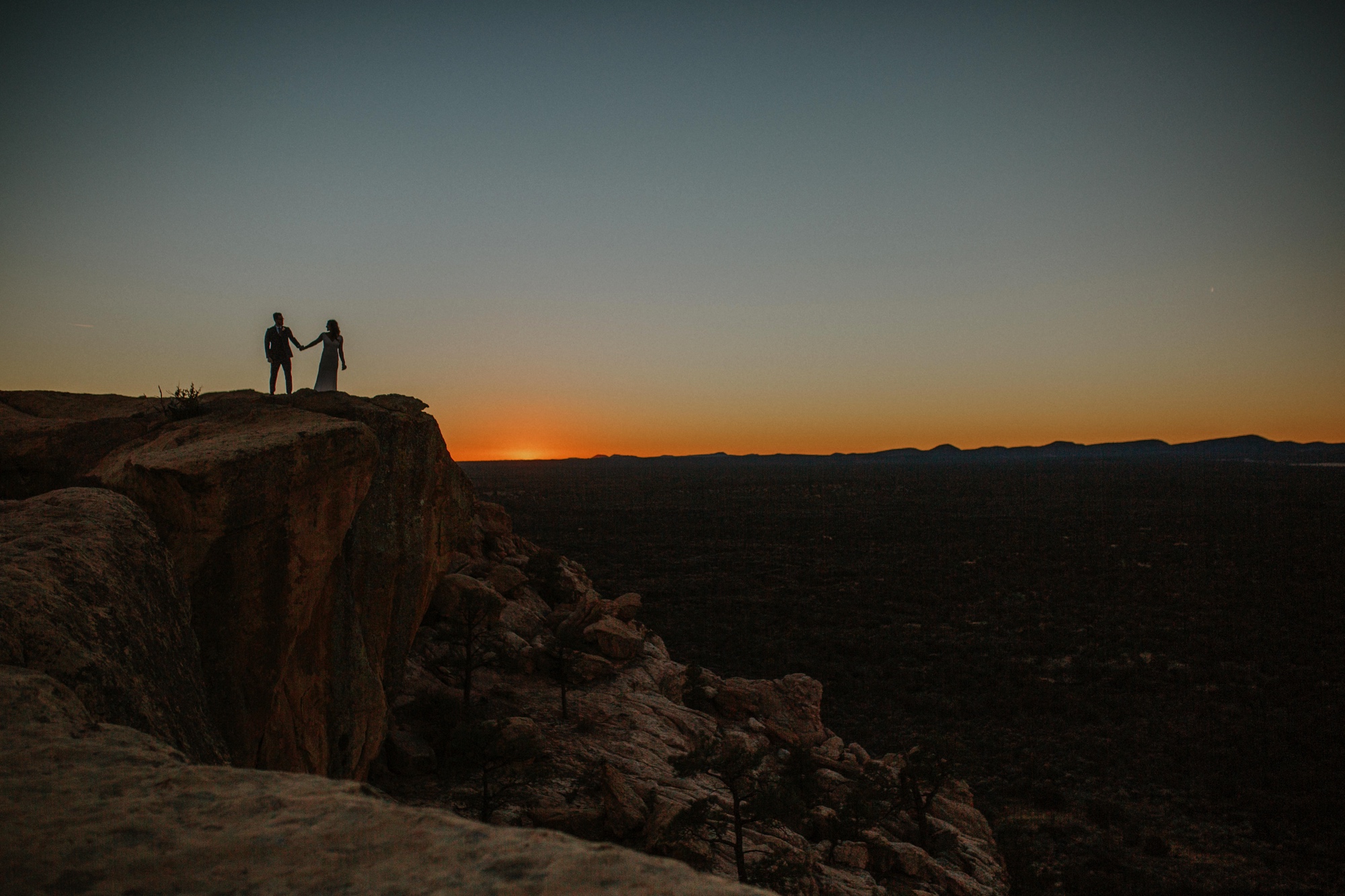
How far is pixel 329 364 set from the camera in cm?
1262

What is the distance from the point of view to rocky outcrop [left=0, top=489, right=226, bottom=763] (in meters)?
4.11

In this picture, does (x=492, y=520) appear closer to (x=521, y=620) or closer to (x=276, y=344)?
(x=521, y=620)

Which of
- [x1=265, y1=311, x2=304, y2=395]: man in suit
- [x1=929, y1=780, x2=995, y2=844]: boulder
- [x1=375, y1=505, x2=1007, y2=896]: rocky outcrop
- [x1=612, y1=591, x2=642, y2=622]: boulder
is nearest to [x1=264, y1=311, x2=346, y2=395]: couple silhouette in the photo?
[x1=265, y1=311, x2=304, y2=395]: man in suit

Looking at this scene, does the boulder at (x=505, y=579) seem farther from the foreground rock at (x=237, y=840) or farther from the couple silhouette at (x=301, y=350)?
the foreground rock at (x=237, y=840)

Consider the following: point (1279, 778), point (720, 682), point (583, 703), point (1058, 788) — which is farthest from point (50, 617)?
point (1279, 778)

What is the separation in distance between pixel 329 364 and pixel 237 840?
11.3 meters

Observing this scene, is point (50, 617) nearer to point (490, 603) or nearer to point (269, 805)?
point (269, 805)

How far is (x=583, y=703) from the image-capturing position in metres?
15.7

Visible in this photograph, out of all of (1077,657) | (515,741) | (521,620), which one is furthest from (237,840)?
(1077,657)

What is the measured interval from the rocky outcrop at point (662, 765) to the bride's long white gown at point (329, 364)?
18.3 feet

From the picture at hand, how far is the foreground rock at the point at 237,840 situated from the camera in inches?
95.2

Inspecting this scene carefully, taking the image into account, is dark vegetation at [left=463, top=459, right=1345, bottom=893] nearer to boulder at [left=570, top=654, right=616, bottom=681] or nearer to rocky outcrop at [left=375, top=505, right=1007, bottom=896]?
rocky outcrop at [left=375, top=505, right=1007, bottom=896]

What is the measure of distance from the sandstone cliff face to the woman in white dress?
118 cm

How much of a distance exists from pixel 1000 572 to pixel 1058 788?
95.0ft
